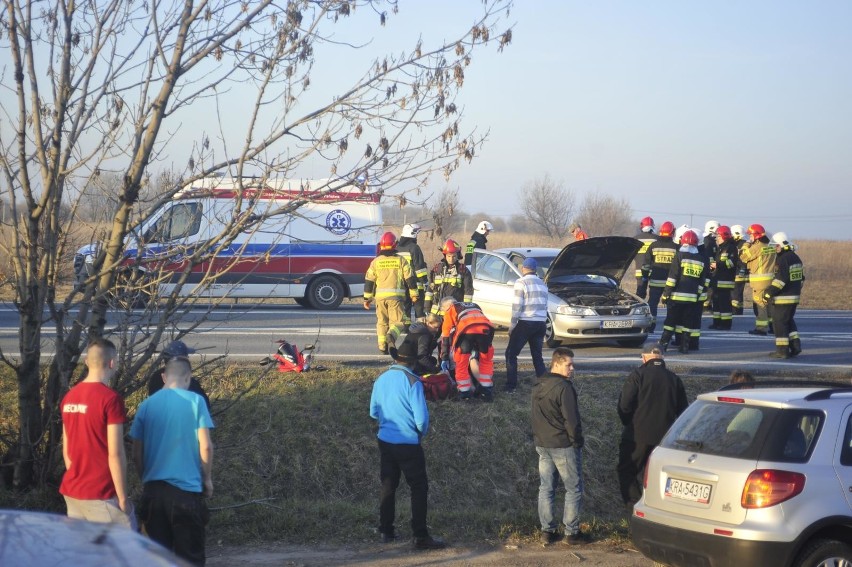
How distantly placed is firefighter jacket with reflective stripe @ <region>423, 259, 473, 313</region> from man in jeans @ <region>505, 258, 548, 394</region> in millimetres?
2538

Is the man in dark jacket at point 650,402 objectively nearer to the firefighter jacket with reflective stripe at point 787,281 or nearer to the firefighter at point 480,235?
the firefighter jacket with reflective stripe at point 787,281

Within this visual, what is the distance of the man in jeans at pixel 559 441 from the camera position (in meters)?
7.94

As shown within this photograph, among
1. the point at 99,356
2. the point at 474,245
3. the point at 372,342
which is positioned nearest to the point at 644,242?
the point at 474,245

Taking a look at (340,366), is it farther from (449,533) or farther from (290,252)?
(290,252)

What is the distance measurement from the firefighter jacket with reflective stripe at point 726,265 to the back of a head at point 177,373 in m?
14.8

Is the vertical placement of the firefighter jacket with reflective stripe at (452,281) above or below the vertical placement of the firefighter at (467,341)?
above

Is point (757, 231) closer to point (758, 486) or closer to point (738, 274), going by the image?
point (738, 274)

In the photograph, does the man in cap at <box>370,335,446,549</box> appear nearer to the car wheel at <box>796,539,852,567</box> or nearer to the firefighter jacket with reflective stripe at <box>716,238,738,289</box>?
the car wheel at <box>796,539,852,567</box>

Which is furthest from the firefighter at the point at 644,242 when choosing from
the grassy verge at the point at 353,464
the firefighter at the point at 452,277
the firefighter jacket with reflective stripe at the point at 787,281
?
the grassy verge at the point at 353,464

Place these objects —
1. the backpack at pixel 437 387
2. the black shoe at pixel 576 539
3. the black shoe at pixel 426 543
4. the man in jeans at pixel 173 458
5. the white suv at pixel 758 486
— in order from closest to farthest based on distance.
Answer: the man in jeans at pixel 173 458 < the white suv at pixel 758 486 < the black shoe at pixel 426 543 < the black shoe at pixel 576 539 < the backpack at pixel 437 387

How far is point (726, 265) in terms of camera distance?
61.1ft

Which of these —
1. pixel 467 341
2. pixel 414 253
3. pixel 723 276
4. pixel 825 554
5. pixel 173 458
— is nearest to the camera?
pixel 173 458

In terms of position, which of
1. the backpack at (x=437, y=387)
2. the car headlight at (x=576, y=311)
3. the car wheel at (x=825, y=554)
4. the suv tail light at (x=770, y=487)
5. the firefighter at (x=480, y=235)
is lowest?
the car wheel at (x=825, y=554)

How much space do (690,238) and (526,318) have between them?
15.0 feet
